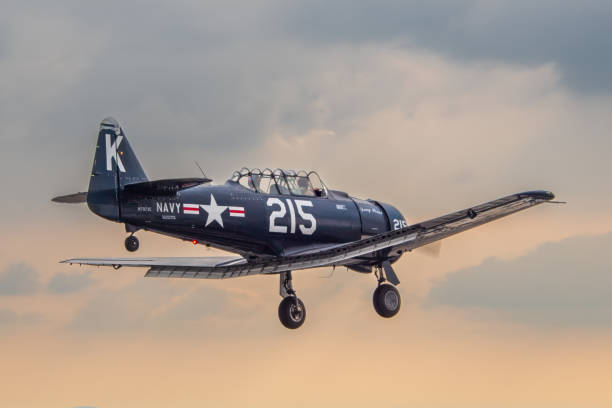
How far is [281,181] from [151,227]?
3.83 m

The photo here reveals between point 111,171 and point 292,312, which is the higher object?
point 111,171

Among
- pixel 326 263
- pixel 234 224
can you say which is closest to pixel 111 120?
pixel 234 224

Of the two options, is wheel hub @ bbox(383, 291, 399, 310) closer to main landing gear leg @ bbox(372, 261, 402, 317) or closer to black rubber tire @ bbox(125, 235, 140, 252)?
main landing gear leg @ bbox(372, 261, 402, 317)

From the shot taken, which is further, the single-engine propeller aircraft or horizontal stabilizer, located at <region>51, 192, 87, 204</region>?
horizontal stabilizer, located at <region>51, 192, 87, 204</region>

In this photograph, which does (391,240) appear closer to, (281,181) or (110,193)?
(281,181)

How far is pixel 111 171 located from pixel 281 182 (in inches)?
175

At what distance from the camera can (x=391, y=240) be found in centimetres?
2697

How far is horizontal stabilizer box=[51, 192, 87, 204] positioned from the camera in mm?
25641

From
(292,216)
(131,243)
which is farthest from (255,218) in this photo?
(131,243)

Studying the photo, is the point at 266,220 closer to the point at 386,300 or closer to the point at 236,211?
the point at 236,211

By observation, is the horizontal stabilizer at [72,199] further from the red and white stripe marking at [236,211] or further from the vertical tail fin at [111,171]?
the red and white stripe marking at [236,211]

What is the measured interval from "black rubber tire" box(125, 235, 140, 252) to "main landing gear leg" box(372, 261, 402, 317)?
239 inches

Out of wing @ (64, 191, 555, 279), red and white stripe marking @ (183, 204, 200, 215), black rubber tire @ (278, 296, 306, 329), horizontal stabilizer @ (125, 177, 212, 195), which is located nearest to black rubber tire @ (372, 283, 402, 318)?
wing @ (64, 191, 555, 279)

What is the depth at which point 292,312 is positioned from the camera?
2861cm
